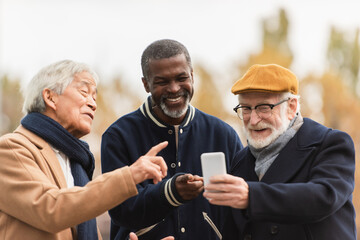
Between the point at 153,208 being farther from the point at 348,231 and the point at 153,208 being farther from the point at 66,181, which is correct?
the point at 348,231

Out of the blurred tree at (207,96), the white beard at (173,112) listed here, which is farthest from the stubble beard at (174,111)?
the blurred tree at (207,96)

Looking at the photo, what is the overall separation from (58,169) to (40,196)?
1.36ft

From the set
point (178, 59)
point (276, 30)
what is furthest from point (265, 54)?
point (178, 59)

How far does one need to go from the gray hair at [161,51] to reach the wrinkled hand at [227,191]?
1.41m

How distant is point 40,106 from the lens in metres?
3.78

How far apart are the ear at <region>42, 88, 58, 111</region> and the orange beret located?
3.92ft

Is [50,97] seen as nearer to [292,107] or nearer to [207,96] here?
[292,107]

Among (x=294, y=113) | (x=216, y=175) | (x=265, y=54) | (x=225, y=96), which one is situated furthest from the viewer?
(x=265, y=54)

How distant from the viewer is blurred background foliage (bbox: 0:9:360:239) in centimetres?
2286

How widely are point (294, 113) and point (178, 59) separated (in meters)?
1.03

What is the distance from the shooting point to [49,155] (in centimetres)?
360

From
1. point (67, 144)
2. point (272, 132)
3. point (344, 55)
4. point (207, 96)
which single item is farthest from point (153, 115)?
point (344, 55)

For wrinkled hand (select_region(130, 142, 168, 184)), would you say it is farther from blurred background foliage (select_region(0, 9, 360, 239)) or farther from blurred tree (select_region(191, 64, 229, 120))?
blurred tree (select_region(191, 64, 229, 120))

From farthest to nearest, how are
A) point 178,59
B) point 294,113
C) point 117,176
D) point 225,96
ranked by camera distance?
point 225,96, point 178,59, point 294,113, point 117,176
